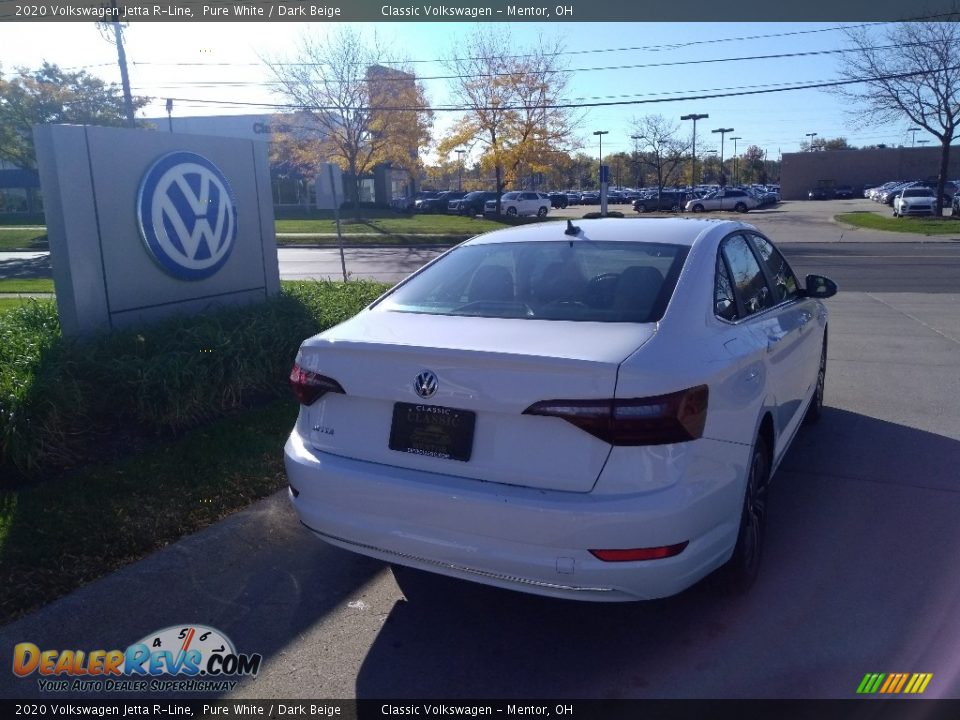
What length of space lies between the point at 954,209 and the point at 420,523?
45835 mm

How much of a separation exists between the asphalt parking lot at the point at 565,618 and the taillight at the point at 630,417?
1.02 m

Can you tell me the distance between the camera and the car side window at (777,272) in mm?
4988

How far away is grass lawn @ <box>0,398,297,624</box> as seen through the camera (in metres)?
3.96

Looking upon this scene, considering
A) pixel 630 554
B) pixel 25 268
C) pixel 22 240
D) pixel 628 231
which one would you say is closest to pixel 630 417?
pixel 630 554

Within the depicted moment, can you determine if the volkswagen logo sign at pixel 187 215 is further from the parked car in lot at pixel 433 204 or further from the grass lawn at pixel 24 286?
the parked car in lot at pixel 433 204

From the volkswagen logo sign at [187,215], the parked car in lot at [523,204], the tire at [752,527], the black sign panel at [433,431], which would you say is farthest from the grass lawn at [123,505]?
the parked car in lot at [523,204]

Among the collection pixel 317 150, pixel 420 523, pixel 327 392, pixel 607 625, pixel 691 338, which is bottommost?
pixel 607 625

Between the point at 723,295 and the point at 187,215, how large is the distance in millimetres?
5799

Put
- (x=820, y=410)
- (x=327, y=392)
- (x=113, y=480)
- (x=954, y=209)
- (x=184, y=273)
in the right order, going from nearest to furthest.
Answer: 1. (x=327, y=392)
2. (x=113, y=480)
3. (x=820, y=410)
4. (x=184, y=273)
5. (x=954, y=209)

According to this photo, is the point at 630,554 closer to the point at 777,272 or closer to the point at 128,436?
the point at 777,272

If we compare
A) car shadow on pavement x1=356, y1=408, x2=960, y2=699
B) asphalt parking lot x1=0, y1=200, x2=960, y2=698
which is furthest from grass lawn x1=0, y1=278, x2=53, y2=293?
car shadow on pavement x1=356, y1=408, x2=960, y2=699

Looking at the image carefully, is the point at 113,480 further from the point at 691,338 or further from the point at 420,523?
the point at 691,338

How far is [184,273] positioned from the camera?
7.92 metres

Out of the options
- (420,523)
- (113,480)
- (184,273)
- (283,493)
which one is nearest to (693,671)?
(420,523)
